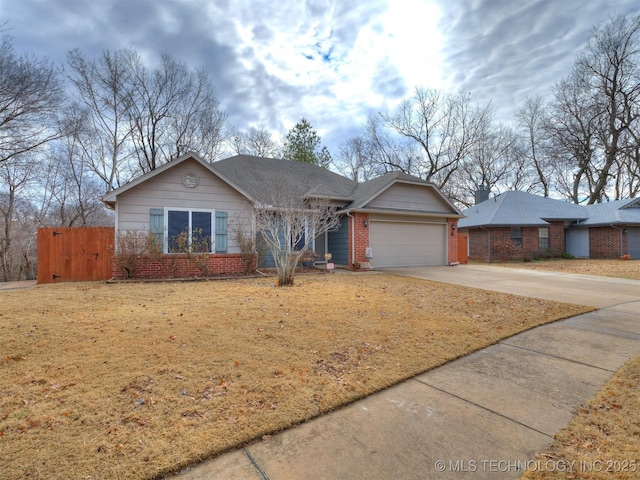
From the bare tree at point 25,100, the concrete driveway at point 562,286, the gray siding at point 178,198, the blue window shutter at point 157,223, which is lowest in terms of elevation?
the concrete driveway at point 562,286

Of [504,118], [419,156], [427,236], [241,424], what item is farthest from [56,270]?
[504,118]

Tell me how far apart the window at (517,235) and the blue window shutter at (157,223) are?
63.2ft

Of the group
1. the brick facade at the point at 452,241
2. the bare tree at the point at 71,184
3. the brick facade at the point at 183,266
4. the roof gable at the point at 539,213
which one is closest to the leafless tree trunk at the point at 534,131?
the roof gable at the point at 539,213

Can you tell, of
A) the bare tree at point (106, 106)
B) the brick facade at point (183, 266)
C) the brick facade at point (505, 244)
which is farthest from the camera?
the brick facade at point (505, 244)

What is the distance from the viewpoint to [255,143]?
25969 mm

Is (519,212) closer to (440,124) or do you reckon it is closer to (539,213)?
(539,213)

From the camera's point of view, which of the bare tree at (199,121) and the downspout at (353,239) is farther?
the bare tree at (199,121)

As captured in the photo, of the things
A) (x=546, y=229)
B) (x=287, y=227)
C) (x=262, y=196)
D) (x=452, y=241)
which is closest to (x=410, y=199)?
(x=452, y=241)

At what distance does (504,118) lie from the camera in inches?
1105

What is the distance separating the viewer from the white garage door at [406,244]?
14312 millimetres

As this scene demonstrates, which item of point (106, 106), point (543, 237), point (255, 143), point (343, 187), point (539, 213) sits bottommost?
point (543, 237)

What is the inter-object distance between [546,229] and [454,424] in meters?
23.1

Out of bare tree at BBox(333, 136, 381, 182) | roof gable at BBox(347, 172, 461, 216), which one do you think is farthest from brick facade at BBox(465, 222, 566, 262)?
bare tree at BBox(333, 136, 381, 182)

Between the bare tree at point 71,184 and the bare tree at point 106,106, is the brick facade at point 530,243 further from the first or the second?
the bare tree at point 71,184
